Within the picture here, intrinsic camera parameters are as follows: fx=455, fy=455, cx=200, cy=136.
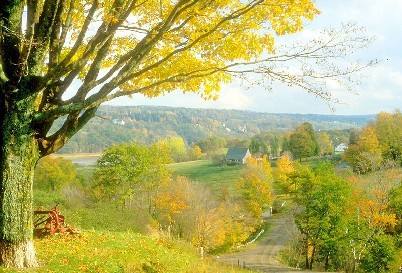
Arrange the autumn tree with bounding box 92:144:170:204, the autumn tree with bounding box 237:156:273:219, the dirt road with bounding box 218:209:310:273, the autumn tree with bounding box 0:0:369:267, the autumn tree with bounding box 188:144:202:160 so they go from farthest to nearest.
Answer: the autumn tree with bounding box 188:144:202:160 < the autumn tree with bounding box 237:156:273:219 < the autumn tree with bounding box 92:144:170:204 < the dirt road with bounding box 218:209:310:273 < the autumn tree with bounding box 0:0:369:267

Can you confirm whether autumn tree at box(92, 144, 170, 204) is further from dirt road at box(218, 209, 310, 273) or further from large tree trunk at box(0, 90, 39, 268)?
large tree trunk at box(0, 90, 39, 268)

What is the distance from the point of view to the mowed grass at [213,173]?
87350mm

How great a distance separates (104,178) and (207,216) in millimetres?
11544

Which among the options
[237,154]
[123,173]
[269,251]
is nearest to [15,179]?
[123,173]

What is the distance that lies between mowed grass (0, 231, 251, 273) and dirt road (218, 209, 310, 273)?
69.6ft

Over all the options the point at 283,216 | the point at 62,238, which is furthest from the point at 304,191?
the point at 62,238

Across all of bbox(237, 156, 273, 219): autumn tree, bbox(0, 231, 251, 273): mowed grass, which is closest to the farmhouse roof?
bbox(237, 156, 273, 219): autumn tree

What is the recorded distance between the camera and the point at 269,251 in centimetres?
4556

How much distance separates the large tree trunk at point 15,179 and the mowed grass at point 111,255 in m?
0.43

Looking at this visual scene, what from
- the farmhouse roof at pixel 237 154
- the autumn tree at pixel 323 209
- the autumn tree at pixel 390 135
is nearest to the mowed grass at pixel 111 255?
the autumn tree at pixel 323 209

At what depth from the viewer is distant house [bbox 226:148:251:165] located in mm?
116875

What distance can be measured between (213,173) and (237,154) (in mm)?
19280

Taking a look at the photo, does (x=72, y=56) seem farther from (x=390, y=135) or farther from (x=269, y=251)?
(x=390, y=135)

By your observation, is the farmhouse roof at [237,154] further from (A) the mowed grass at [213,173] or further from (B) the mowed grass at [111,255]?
(B) the mowed grass at [111,255]
